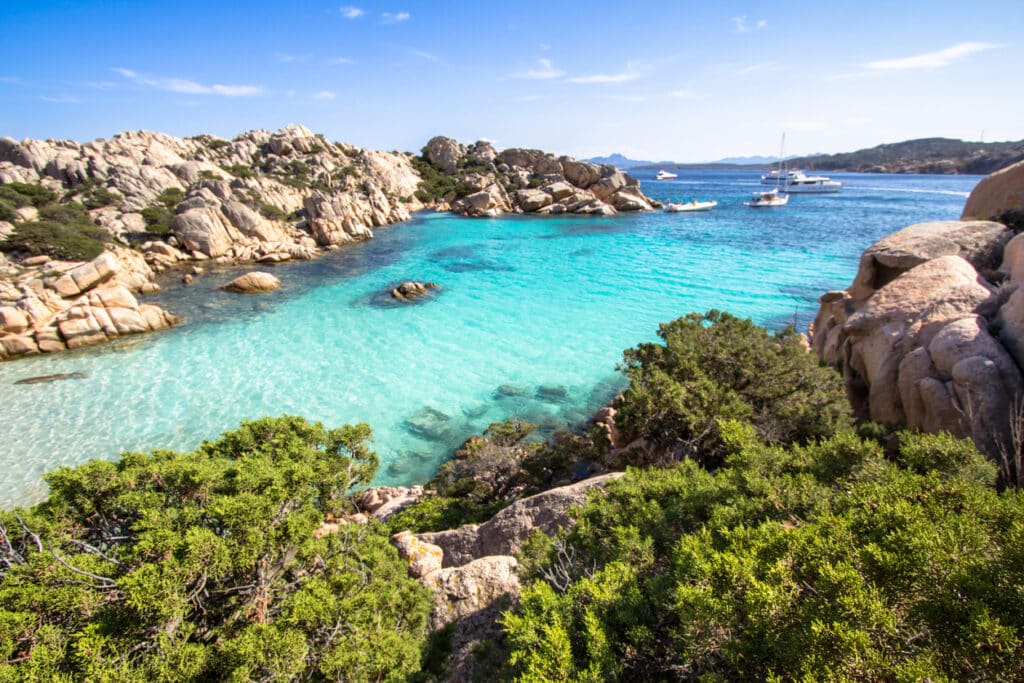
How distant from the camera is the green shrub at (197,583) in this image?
13.0 ft

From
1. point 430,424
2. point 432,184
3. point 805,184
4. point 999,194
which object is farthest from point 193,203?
point 805,184

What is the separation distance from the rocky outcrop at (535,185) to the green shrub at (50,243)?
42.8 meters

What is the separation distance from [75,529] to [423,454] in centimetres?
906

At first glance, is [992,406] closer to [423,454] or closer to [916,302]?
[916,302]

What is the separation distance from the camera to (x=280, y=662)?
4168mm

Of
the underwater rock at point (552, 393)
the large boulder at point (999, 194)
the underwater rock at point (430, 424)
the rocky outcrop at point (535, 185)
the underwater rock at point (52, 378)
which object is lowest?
the underwater rock at point (430, 424)

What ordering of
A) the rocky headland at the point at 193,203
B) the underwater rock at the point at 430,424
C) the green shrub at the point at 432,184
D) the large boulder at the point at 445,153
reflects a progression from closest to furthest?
the underwater rock at the point at 430,424 < the rocky headland at the point at 193,203 < the green shrub at the point at 432,184 < the large boulder at the point at 445,153

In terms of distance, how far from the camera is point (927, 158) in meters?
142

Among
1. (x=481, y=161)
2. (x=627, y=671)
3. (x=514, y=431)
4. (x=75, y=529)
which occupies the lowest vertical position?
(x=514, y=431)

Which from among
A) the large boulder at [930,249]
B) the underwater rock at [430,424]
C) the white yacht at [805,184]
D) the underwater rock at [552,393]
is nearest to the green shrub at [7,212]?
the underwater rock at [430,424]

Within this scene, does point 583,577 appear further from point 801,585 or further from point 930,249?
point 930,249

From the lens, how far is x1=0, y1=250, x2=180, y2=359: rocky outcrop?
790 inches

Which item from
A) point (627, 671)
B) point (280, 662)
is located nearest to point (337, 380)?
point (280, 662)

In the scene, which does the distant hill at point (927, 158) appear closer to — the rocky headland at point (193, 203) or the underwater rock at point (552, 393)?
the rocky headland at point (193, 203)
